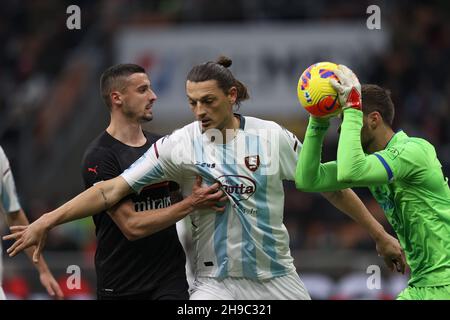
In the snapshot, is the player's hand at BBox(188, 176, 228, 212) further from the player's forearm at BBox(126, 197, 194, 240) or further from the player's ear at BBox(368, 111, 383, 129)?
the player's ear at BBox(368, 111, 383, 129)

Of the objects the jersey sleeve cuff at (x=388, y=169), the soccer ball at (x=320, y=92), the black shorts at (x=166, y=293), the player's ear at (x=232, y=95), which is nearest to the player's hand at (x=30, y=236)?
the black shorts at (x=166, y=293)

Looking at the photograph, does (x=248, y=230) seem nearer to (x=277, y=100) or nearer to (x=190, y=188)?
(x=190, y=188)

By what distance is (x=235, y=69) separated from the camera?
1705cm

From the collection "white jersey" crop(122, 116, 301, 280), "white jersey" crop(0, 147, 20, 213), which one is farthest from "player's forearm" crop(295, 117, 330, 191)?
"white jersey" crop(0, 147, 20, 213)

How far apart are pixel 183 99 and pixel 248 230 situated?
34.0 feet

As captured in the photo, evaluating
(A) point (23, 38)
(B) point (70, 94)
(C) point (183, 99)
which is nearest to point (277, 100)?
(C) point (183, 99)

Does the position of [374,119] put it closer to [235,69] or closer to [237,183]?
[237,183]

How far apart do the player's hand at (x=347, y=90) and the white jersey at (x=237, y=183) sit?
0.78 m

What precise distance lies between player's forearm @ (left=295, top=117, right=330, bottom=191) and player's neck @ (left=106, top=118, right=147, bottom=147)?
1.42 m

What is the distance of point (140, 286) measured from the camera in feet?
24.8

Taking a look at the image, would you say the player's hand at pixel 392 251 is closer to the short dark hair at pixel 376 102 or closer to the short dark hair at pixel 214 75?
the short dark hair at pixel 376 102

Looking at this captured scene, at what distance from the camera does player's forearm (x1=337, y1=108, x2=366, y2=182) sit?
6418mm

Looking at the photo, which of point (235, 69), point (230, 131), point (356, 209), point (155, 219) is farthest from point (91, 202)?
point (235, 69)

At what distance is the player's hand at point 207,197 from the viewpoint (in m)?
6.91
